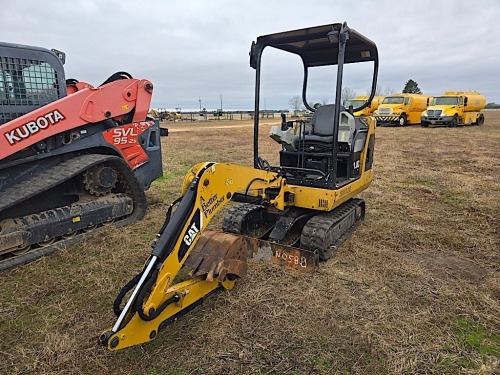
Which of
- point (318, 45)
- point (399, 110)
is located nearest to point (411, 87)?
point (399, 110)

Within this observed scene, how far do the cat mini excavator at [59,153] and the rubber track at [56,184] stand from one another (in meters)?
0.01

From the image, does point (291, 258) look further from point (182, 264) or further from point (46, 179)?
point (46, 179)

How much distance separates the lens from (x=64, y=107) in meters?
5.27

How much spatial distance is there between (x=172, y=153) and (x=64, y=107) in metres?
9.65

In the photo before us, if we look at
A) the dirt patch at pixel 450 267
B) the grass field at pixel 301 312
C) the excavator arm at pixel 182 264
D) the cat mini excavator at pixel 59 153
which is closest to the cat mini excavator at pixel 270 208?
the excavator arm at pixel 182 264

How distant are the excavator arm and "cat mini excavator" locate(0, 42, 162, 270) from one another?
7.45 ft

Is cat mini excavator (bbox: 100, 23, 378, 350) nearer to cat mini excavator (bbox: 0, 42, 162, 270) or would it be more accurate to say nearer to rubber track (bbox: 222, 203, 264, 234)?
rubber track (bbox: 222, 203, 264, 234)

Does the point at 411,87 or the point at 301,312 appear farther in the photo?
the point at 411,87

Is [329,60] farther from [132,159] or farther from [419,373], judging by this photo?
[419,373]

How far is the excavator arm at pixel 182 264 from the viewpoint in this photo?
2744mm

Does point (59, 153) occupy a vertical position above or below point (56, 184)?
above

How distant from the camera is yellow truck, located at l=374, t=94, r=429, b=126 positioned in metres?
28.9

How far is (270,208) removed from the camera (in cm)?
511

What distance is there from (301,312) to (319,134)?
8.82 ft
